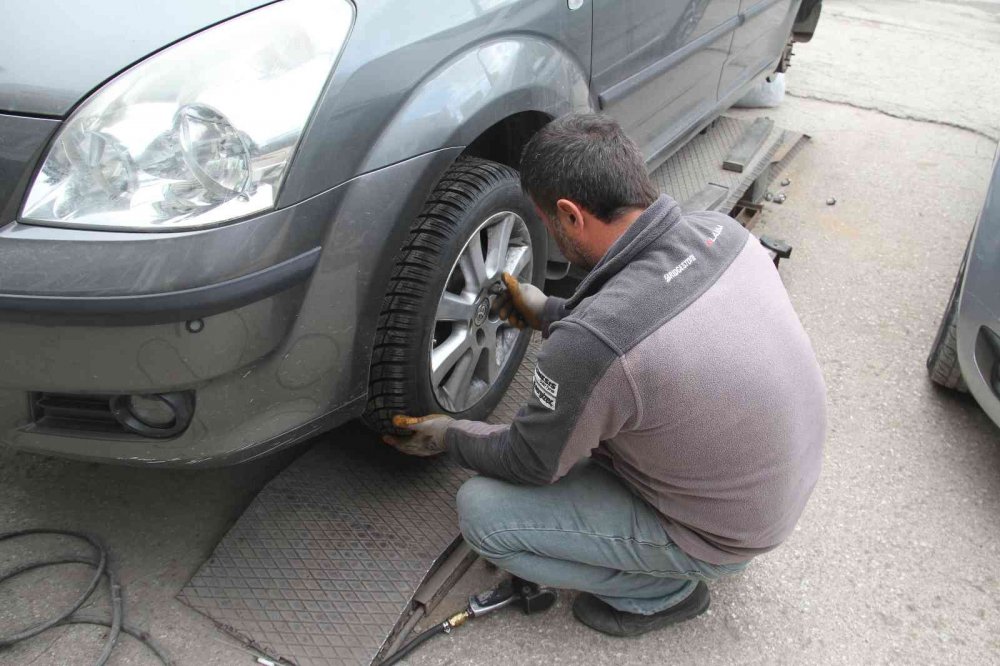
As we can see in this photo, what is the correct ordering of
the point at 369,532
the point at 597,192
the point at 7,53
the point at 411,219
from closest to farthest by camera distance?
the point at 7,53 → the point at 597,192 → the point at 411,219 → the point at 369,532

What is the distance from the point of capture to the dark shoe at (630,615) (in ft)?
5.63

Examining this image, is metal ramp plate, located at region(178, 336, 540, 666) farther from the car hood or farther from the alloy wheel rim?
the car hood

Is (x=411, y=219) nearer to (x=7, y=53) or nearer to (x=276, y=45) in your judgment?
(x=276, y=45)

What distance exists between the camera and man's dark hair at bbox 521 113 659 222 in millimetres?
1444

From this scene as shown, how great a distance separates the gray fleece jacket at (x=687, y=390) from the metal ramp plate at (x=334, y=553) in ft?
1.34

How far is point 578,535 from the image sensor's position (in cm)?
161

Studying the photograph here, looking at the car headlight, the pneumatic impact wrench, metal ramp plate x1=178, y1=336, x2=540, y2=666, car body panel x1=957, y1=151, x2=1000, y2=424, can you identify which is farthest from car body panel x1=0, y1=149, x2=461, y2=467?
car body panel x1=957, y1=151, x2=1000, y2=424

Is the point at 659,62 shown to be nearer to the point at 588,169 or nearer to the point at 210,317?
the point at 588,169

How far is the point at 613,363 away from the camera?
4.29ft

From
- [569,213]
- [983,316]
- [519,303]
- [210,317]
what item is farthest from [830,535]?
[210,317]

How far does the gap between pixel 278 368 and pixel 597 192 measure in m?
0.69

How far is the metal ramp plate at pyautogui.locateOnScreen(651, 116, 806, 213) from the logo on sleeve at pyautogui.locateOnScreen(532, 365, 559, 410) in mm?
1735

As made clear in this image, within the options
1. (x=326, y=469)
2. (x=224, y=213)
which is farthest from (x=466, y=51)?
(x=326, y=469)

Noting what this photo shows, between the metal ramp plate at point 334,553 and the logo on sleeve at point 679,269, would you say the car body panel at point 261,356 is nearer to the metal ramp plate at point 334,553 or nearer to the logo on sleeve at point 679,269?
the metal ramp plate at point 334,553
